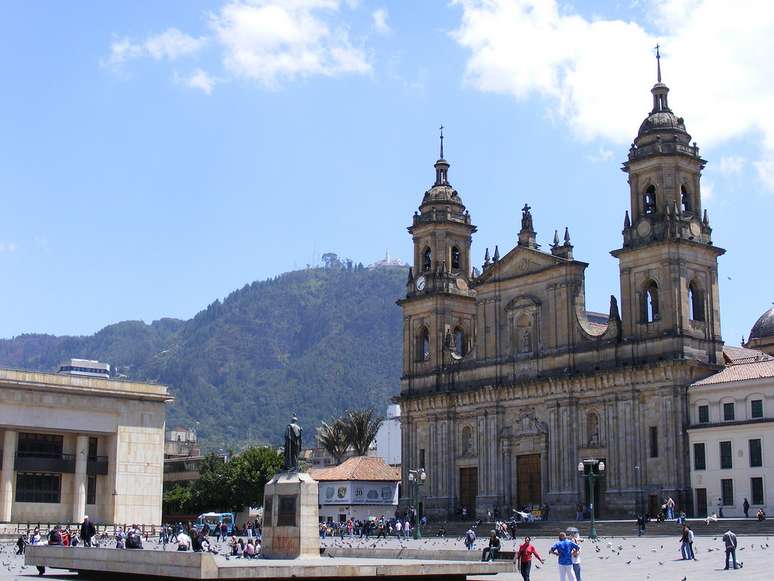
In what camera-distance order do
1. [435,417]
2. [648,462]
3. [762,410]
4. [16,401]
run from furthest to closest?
1. [435,417]
2. [16,401]
3. [648,462]
4. [762,410]

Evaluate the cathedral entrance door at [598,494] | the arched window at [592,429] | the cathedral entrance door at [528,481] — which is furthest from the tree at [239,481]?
the cathedral entrance door at [598,494]

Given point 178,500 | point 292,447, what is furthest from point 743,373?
point 178,500

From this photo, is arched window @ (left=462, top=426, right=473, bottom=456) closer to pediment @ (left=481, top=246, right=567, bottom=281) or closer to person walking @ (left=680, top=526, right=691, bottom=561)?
pediment @ (left=481, top=246, right=567, bottom=281)

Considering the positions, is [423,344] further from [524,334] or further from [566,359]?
[566,359]

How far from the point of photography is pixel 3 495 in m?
63.8

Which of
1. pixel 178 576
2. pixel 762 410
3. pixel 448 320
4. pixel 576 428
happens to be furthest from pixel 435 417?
pixel 178 576

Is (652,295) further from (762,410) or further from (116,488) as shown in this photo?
(116,488)

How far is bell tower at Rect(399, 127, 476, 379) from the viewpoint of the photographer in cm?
7581

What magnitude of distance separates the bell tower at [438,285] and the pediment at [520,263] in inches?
225

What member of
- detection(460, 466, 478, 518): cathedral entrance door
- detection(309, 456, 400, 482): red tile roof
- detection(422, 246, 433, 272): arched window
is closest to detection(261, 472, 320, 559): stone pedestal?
detection(460, 466, 478, 518): cathedral entrance door

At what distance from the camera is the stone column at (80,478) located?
6631 centimetres

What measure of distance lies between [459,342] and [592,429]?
60.9 feet

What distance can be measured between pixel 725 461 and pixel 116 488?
113 ft

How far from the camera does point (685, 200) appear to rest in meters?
62.5
